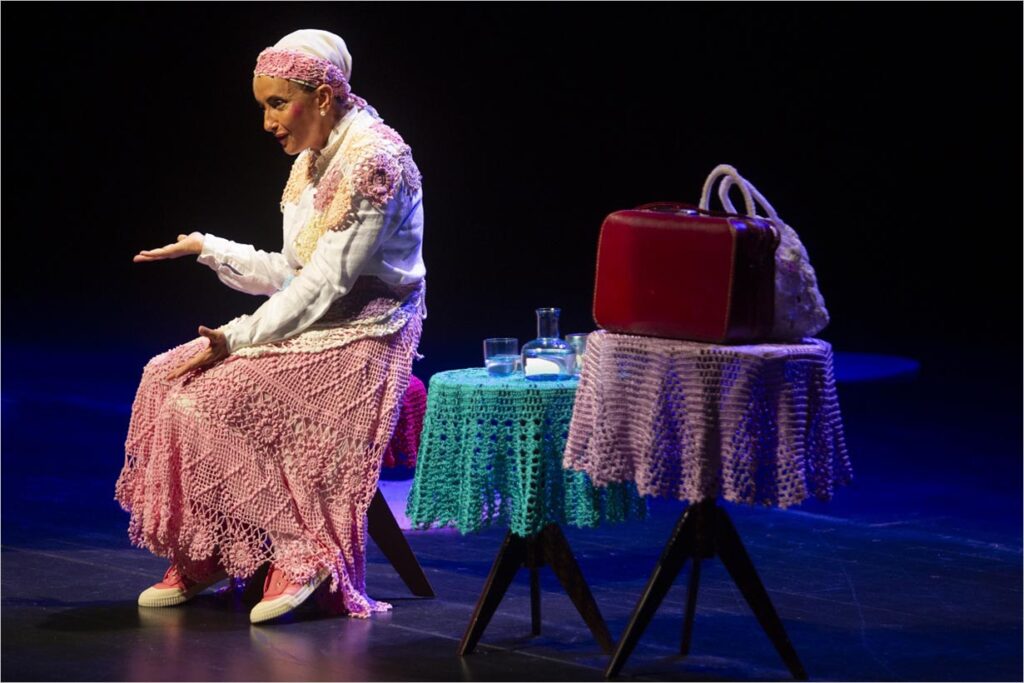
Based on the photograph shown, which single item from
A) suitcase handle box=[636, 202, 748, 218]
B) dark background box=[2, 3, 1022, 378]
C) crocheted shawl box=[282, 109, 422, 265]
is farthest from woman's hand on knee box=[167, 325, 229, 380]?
dark background box=[2, 3, 1022, 378]

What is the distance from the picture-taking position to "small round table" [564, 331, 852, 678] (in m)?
3.11

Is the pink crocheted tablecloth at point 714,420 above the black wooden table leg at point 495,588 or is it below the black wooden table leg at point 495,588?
above

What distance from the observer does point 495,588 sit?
352 centimetres

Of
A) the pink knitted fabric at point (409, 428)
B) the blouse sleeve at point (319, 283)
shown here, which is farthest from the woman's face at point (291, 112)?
the pink knitted fabric at point (409, 428)

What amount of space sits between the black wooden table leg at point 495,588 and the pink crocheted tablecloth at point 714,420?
12.9 inches

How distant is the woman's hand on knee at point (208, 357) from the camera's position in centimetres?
381

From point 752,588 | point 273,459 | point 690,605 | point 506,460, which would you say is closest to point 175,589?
point 273,459

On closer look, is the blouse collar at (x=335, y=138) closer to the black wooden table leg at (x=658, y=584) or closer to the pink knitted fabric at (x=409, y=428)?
the pink knitted fabric at (x=409, y=428)

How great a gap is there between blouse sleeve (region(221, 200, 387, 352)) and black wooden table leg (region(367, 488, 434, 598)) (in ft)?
1.63

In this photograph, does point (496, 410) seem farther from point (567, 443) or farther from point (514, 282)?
point (514, 282)

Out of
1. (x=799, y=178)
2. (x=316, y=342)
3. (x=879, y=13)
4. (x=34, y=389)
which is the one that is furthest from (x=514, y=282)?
(x=316, y=342)

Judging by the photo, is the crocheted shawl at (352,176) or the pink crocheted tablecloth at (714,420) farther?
the crocheted shawl at (352,176)

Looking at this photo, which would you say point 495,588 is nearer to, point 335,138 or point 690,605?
point 690,605

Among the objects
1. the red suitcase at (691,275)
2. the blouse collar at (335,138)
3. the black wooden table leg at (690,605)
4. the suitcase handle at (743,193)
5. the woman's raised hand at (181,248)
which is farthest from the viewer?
the woman's raised hand at (181,248)
